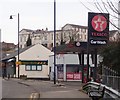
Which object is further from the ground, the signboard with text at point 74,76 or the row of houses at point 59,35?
the row of houses at point 59,35

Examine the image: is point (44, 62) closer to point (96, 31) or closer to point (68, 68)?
point (68, 68)

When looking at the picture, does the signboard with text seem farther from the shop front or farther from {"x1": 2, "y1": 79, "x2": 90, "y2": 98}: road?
{"x1": 2, "y1": 79, "x2": 90, "y2": 98}: road

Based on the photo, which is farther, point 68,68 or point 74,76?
Result: point 68,68

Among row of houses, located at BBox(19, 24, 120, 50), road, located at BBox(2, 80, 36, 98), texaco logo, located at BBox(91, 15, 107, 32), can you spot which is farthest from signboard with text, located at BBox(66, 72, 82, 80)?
row of houses, located at BBox(19, 24, 120, 50)

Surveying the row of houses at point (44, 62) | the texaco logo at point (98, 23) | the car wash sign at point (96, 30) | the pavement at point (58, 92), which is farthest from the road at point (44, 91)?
the texaco logo at point (98, 23)

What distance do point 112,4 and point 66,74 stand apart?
154 ft

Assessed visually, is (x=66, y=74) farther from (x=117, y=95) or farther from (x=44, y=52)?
(x=117, y=95)

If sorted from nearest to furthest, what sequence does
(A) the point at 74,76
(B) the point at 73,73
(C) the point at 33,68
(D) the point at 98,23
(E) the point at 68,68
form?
(D) the point at 98,23 < (A) the point at 74,76 < (B) the point at 73,73 < (E) the point at 68,68 < (C) the point at 33,68

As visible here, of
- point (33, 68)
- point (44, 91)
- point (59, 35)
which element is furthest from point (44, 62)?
point (59, 35)

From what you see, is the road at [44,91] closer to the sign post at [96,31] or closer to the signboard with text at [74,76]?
the sign post at [96,31]

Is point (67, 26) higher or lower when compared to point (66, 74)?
higher

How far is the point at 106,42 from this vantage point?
3002 centimetres

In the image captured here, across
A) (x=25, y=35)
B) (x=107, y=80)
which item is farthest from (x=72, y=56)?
(x=25, y=35)

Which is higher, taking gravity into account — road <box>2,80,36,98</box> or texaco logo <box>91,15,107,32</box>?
texaco logo <box>91,15,107,32</box>
